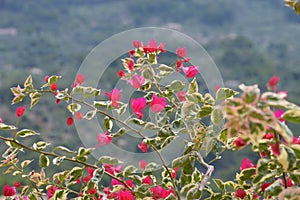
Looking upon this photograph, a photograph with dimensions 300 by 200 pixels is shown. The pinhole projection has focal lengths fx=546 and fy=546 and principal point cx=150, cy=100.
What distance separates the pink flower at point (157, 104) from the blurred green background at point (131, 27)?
6649 millimetres

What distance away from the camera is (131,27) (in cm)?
1334

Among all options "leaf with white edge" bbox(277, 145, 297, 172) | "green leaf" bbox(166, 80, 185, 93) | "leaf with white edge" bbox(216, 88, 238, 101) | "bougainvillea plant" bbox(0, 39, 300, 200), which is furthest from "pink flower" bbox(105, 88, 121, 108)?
"leaf with white edge" bbox(277, 145, 297, 172)

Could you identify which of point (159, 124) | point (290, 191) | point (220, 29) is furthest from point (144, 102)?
point (220, 29)

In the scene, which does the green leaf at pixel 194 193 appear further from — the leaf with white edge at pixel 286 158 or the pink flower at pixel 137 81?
the pink flower at pixel 137 81

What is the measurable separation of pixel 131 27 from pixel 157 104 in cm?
1241

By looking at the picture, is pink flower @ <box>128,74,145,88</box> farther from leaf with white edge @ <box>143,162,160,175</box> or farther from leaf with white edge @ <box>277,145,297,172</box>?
leaf with white edge @ <box>277,145,297,172</box>

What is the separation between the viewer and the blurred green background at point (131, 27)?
942cm

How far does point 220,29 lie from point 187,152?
13155 mm

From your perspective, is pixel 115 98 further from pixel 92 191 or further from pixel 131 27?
pixel 131 27

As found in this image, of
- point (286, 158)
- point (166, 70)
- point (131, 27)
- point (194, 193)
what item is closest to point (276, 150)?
point (286, 158)

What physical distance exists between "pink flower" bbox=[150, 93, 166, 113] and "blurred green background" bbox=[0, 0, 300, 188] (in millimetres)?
6649

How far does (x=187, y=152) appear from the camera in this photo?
1.01 m

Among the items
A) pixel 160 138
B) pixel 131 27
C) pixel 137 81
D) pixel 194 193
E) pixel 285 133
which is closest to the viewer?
pixel 285 133

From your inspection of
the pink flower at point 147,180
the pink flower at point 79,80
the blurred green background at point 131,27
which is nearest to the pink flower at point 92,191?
the pink flower at point 147,180
